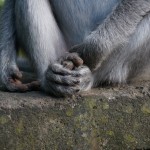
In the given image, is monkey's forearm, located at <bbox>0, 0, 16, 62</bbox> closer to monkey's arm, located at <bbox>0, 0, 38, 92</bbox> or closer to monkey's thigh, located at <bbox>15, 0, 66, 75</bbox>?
monkey's arm, located at <bbox>0, 0, 38, 92</bbox>

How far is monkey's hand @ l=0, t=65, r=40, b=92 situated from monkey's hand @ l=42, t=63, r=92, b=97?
1.12 feet

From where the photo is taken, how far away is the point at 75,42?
465 cm

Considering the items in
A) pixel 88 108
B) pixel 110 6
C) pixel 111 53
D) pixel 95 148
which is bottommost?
pixel 95 148

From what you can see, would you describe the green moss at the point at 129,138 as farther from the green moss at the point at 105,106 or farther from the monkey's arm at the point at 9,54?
the monkey's arm at the point at 9,54

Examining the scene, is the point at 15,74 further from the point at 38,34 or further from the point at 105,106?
the point at 105,106

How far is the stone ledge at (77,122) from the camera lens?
3768mm

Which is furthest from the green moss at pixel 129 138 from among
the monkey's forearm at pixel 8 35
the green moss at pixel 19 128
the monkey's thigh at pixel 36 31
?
the monkey's forearm at pixel 8 35

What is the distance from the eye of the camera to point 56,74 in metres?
3.89

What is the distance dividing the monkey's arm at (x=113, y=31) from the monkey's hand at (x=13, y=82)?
19.4 inches

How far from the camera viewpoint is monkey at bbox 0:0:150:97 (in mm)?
3971

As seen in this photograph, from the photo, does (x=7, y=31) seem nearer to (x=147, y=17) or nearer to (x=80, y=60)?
(x=80, y=60)

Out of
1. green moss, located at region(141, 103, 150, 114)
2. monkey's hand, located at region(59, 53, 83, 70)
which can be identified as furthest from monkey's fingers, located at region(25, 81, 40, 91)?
green moss, located at region(141, 103, 150, 114)

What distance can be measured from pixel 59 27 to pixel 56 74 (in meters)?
0.89

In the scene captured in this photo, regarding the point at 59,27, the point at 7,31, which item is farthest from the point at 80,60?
the point at 7,31
